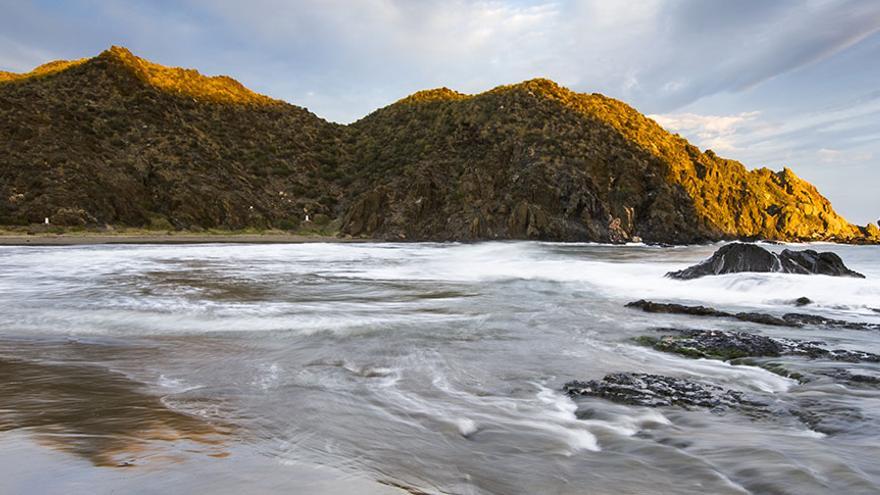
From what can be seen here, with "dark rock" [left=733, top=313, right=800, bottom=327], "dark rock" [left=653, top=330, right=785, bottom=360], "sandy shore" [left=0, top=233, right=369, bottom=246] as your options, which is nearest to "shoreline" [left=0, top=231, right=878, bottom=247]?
"sandy shore" [left=0, top=233, right=369, bottom=246]

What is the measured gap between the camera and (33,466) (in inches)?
103

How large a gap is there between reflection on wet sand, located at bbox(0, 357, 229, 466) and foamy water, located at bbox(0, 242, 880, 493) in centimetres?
17

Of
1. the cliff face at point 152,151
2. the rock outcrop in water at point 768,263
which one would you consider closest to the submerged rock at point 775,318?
the rock outcrop in water at point 768,263

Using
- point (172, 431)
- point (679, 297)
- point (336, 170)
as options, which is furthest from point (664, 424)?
point (336, 170)

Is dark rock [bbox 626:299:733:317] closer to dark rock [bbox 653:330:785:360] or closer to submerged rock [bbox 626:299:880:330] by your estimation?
submerged rock [bbox 626:299:880:330]

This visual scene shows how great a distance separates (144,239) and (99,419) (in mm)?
37562

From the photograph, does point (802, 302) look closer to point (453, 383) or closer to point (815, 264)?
point (815, 264)

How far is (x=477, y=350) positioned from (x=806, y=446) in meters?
3.69

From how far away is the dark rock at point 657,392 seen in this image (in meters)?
4.47

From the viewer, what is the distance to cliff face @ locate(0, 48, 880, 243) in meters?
44.0

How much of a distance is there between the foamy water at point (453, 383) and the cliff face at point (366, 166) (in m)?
35.0

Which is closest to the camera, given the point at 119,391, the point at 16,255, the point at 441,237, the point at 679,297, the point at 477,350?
the point at 119,391

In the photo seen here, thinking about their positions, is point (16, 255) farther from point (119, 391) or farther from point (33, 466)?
point (33, 466)

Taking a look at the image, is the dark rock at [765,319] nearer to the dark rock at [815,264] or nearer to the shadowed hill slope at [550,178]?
the dark rock at [815,264]
